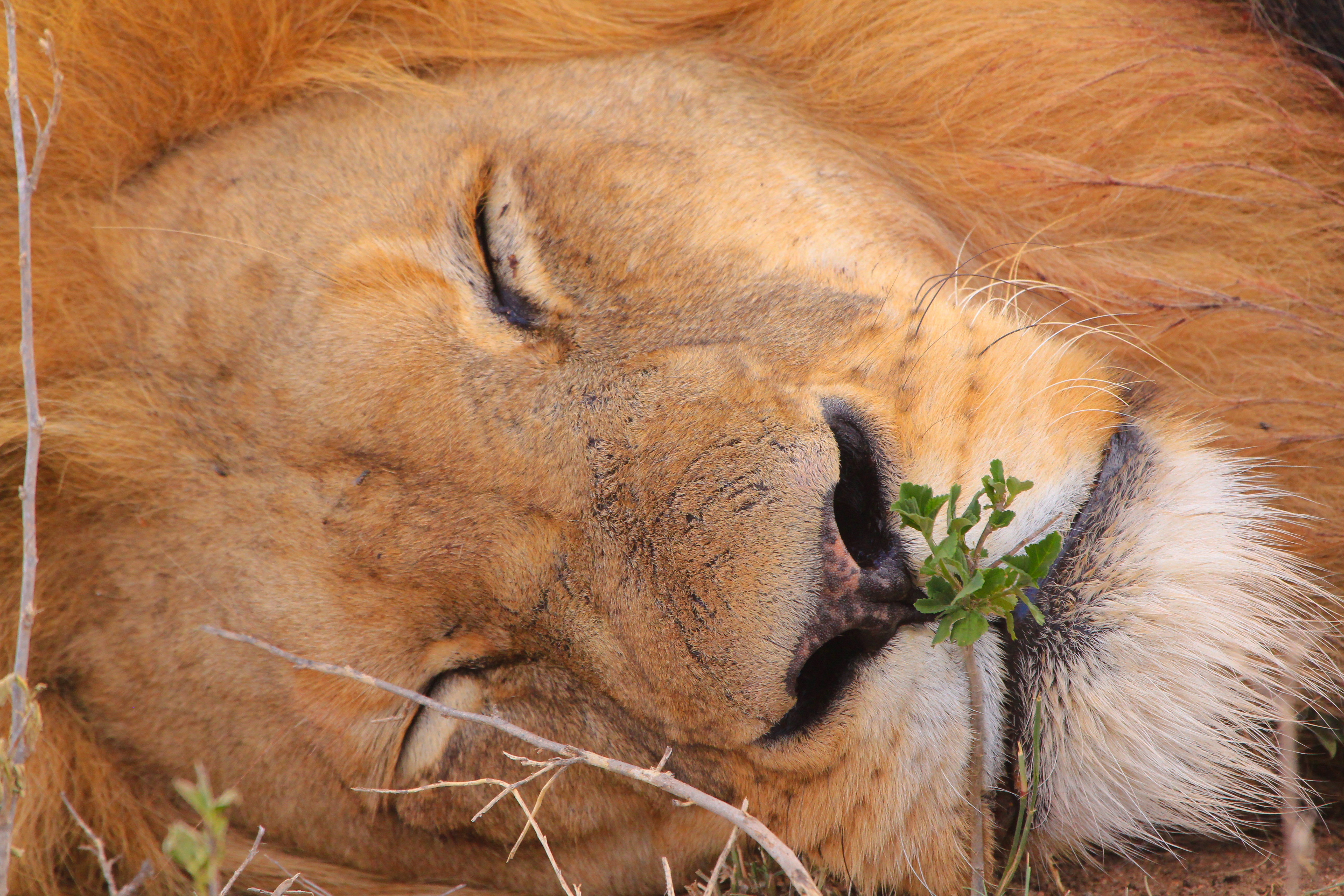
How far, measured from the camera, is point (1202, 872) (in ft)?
5.75

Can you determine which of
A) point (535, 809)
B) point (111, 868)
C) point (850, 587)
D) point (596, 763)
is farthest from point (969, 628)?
point (111, 868)

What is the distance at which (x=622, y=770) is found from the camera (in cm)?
152

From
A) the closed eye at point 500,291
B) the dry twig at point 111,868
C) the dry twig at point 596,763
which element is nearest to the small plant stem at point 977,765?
the dry twig at point 596,763

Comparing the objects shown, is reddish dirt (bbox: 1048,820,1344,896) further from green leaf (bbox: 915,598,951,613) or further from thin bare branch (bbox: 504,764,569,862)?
thin bare branch (bbox: 504,764,569,862)

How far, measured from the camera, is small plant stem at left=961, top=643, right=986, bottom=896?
1.50m

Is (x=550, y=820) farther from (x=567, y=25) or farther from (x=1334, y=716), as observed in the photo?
(x=567, y=25)

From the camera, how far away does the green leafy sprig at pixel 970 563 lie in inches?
54.2

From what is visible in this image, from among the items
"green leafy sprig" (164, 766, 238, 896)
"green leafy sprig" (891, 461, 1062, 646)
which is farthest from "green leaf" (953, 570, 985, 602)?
"green leafy sprig" (164, 766, 238, 896)

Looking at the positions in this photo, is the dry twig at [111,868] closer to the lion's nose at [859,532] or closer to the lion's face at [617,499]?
the lion's face at [617,499]

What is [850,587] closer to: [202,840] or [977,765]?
[977,765]

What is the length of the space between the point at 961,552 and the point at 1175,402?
0.72 metres

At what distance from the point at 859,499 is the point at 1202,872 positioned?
0.83 meters

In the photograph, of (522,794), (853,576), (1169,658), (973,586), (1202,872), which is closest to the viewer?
(973,586)

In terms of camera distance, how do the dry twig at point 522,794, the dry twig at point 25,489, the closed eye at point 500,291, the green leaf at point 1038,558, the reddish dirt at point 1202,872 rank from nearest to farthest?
1. the dry twig at point 25,489
2. the green leaf at point 1038,558
3. the dry twig at point 522,794
4. the reddish dirt at point 1202,872
5. the closed eye at point 500,291
